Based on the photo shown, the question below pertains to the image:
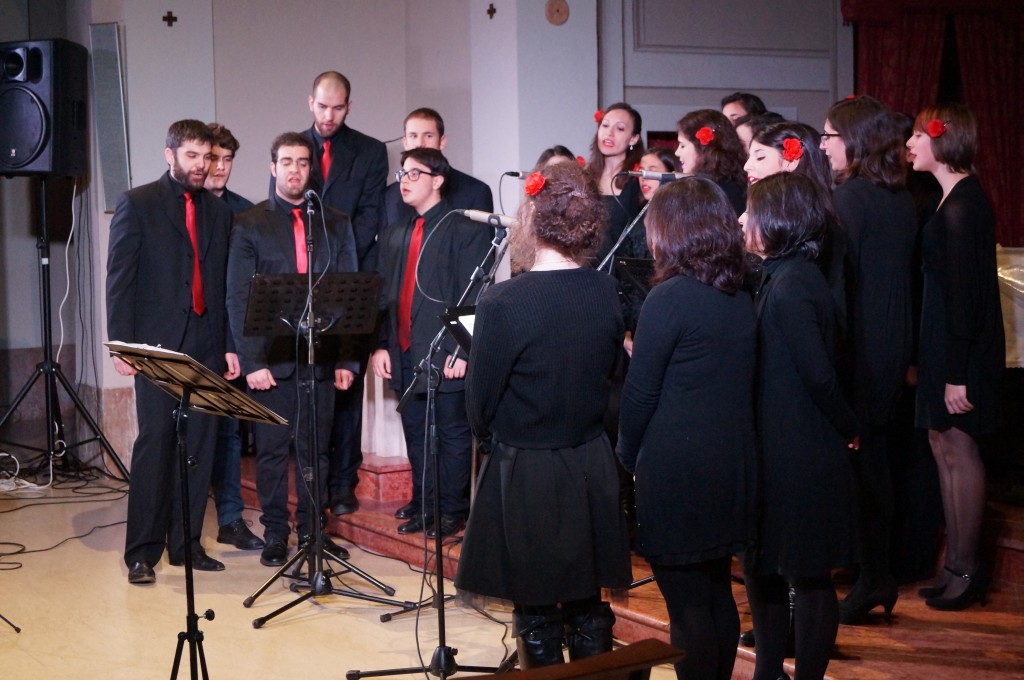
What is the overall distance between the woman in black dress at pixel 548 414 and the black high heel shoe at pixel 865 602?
123 centimetres

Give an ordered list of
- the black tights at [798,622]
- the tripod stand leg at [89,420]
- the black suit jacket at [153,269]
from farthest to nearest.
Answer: the tripod stand leg at [89,420] < the black suit jacket at [153,269] < the black tights at [798,622]

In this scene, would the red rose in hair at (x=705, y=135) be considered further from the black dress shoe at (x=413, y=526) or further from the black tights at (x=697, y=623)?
the black dress shoe at (x=413, y=526)

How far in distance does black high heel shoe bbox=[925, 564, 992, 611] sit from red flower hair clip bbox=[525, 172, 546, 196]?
2178 mm

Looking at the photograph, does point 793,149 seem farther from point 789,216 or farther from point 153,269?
point 153,269

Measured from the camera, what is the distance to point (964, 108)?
3.73 m

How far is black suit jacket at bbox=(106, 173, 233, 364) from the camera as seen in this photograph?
4699 mm

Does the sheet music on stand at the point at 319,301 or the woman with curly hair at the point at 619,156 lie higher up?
the woman with curly hair at the point at 619,156

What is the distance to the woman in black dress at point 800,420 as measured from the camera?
2.78m

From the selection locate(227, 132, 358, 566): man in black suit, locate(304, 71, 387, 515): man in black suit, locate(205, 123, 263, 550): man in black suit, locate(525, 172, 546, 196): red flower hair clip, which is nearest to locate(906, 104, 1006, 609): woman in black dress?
locate(525, 172, 546, 196): red flower hair clip

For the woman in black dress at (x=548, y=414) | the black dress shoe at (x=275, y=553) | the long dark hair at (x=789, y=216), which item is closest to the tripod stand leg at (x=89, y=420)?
the black dress shoe at (x=275, y=553)

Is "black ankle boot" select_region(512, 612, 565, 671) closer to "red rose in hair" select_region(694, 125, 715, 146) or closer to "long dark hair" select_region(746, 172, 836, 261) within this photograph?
"long dark hair" select_region(746, 172, 836, 261)

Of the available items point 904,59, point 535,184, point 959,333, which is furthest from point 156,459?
point 904,59

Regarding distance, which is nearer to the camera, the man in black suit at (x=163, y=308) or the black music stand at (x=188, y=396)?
the black music stand at (x=188, y=396)

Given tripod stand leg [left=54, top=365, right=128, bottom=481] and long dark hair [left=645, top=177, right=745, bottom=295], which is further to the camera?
tripod stand leg [left=54, top=365, right=128, bottom=481]
